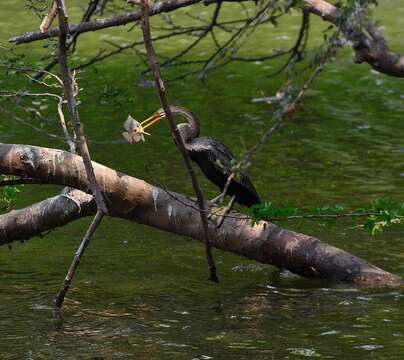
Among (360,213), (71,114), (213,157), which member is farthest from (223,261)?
(71,114)

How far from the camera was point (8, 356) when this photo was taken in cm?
761

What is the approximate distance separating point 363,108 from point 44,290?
29.3ft

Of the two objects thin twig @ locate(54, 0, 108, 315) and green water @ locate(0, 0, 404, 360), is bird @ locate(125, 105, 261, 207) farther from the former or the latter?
thin twig @ locate(54, 0, 108, 315)

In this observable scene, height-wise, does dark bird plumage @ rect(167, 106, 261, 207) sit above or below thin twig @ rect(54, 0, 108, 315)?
below

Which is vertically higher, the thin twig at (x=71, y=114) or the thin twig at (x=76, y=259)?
the thin twig at (x=71, y=114)

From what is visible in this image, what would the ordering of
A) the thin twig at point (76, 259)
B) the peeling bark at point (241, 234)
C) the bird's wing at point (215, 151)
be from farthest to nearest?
the bird's wing at point (215, 151) → the peeling bark at point (241, 234) → the thin twig at point (76, 259)

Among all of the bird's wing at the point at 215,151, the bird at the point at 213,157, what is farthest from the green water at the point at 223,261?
the bird's wing at the point at 215,151

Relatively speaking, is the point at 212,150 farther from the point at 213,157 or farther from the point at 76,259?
the point at 76,259

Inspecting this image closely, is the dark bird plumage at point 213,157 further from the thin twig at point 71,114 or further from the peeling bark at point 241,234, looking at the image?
the thin twig at point 71,114

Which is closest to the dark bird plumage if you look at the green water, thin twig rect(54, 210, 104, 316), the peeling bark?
the green water

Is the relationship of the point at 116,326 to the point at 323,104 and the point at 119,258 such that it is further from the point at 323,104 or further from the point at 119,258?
the point at 323,104

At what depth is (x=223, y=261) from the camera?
1047 centimetres

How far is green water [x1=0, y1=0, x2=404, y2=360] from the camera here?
25.8 feet

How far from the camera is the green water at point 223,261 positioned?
787cm
